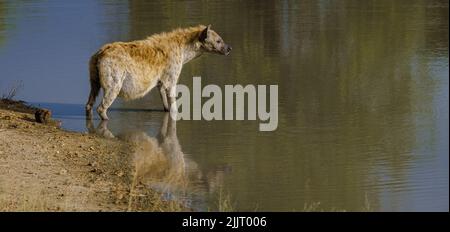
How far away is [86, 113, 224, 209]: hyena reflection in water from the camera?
10.8 meters

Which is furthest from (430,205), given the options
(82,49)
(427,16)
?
(427,16)

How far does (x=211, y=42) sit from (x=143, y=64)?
1340 millimetres

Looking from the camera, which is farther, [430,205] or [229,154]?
[229,154]

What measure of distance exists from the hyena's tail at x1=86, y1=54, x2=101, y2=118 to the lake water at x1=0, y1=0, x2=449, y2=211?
0.20 meters

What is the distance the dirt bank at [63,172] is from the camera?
32.7ft

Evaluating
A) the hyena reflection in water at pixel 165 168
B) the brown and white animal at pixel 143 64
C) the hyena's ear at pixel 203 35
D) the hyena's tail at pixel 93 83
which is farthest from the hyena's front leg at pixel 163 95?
the hyena's ear at pixel 203 35

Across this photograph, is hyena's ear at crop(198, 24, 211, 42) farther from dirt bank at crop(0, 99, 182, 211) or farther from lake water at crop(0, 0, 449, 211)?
dirt bank at crop(0, 99, 182, 211)

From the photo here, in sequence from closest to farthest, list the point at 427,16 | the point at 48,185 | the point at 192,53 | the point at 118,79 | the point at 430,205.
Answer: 1. the point at 430,205
2. the point at 48,185
3. the point at 118,79
4. the point at 192,53
5. the point at 427,16

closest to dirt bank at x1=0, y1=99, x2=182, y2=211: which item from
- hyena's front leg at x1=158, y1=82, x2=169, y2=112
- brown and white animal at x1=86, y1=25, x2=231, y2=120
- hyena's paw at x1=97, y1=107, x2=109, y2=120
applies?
hyena's paw at x1=97, y1=107, x2=109, y2=120

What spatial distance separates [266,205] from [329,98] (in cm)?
473

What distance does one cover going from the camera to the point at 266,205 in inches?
398
